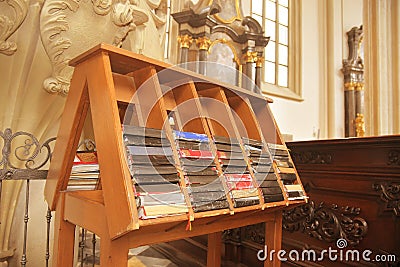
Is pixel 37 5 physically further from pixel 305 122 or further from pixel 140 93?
pixel 305 122

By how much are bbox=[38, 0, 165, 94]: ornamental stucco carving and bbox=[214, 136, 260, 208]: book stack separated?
99cm

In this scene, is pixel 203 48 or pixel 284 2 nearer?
pixel 203 48

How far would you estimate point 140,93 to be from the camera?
114cm

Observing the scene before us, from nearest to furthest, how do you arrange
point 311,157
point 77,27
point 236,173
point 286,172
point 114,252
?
point 114,252 < point 236,173 < point 286,172 < point 77,27 < point 311,157

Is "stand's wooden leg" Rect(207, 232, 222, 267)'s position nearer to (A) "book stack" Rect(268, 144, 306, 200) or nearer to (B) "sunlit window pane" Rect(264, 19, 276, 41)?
(A) "book stack" Rect(268, 144, 306, 200)

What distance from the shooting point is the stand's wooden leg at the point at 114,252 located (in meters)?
0.87

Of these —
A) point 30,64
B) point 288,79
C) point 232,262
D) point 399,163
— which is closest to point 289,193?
point 399,163

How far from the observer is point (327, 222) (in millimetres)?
1879

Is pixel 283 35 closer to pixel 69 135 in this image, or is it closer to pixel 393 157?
pixel 393 157

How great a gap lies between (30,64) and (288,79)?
20.3 ft

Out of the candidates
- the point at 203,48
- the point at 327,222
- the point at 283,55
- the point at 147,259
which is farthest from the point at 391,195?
the point at 283,55

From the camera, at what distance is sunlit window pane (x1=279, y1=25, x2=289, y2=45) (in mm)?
7141

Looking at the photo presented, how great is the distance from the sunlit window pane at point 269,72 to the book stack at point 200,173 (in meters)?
5.91

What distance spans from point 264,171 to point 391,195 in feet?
2.55
